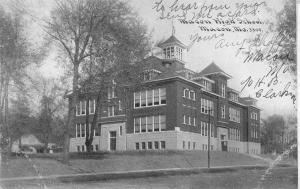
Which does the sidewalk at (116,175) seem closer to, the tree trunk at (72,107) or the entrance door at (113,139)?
the tree trunk at (72,107)

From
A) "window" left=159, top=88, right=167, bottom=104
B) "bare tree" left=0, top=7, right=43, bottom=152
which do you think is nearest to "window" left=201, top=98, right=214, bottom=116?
"window" left=159, top=88, right=167, bottom=104

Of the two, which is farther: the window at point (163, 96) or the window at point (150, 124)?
the window at point (150, 124)

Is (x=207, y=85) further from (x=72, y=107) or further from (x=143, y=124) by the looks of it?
(x=143, y=124)

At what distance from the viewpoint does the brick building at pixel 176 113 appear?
14.8m

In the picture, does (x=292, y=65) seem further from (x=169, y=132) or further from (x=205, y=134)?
(x=169, y=132)

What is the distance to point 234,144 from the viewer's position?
16.9 metres

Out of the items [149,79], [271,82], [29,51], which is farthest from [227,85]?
[29,51]

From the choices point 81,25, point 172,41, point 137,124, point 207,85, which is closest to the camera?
point 172,41

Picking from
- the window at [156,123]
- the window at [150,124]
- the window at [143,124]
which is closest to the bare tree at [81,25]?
the window at [143,124]

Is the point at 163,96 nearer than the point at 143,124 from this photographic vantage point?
Yes

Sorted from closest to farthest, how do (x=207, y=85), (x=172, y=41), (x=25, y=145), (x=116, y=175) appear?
(x=172, y=41)
(x=116, y=175)
(x=207, y=85)
(x=25, y=145)

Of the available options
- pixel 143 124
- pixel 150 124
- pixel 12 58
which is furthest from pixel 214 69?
pixel 150 124

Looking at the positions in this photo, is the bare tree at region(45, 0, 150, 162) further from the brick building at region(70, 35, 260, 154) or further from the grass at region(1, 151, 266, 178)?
the grass at region(1, 151, 266, 178)

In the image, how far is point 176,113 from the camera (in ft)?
85.9
